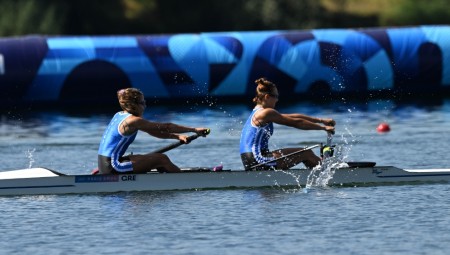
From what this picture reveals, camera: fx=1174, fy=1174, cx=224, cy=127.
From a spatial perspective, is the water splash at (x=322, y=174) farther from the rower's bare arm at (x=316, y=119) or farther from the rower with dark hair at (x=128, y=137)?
the rower with dark hair at (x=128, y=137)

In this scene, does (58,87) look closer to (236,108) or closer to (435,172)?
(236,108)

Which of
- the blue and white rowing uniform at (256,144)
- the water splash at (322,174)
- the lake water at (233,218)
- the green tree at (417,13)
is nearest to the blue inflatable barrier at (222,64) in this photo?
the lake water at (233,218)

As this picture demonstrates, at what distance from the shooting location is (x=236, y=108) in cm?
3716

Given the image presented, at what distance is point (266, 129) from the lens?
1944 centimetres

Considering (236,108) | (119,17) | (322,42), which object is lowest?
(236,108)

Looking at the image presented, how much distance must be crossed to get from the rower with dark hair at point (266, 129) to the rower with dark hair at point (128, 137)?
35.1 inches

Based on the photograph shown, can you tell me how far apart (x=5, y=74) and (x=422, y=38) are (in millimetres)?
13863

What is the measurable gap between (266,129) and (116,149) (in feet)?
8.27

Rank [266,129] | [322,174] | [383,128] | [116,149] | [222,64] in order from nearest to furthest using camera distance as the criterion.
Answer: [116,149] → [322,174] → [266,129] → [383,128] → [222,64]

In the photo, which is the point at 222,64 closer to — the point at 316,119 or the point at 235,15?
the point at 316,119

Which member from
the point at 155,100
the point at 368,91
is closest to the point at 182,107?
the point at 155,100

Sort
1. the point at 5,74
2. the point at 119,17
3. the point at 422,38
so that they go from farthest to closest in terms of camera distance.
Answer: the point at 119,17 < the point at 422,38 < the point at 5,74

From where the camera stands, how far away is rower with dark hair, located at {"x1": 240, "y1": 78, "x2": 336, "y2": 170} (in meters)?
19.3

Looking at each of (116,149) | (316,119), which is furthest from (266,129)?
(116,149)
